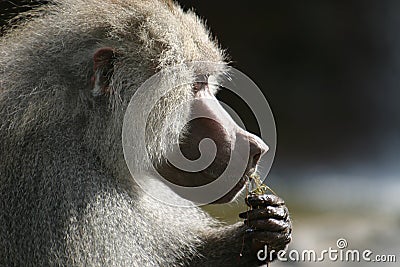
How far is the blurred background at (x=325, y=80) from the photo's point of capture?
9.09 meters

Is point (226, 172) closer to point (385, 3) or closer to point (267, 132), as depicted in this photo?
point (267, 132)

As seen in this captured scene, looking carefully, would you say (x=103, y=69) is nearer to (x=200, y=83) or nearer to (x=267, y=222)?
(x=200, y=83)

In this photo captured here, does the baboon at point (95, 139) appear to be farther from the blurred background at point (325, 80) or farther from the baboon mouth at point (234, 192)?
the blurred background at point (325, 80)

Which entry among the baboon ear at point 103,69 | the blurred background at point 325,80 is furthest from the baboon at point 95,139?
the blurred background at point 325,80

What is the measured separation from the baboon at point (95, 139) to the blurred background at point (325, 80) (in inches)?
218

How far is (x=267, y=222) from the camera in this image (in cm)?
315

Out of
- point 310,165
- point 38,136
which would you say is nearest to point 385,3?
point 310,165

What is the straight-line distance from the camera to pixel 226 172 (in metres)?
3.12

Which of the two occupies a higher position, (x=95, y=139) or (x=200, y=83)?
(x=200, y=83)

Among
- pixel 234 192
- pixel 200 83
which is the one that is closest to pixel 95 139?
pixel 200 83


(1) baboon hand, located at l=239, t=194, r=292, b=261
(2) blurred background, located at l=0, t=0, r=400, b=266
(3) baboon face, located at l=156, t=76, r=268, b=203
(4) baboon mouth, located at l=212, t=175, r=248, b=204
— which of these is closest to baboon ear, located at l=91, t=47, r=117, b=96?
(3) baboon face, located at l=156, t=76, r=268, b=203

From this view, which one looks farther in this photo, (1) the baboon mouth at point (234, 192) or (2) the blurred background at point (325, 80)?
(2) the blurred background at point (325, 80)

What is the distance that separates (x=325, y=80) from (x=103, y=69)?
6.84m

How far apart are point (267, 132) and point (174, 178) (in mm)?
459
